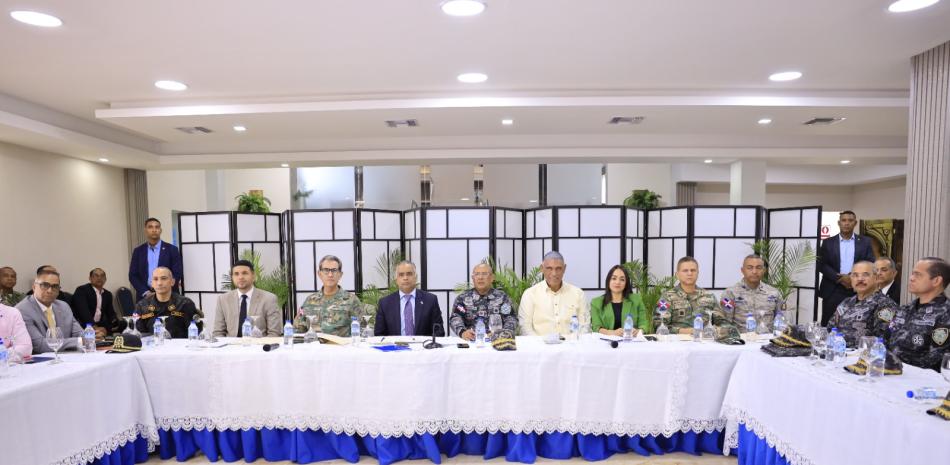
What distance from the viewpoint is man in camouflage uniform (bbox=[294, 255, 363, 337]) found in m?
4.20

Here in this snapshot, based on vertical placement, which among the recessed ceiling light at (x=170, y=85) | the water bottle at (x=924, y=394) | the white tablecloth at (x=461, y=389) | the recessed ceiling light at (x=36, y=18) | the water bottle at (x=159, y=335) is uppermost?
the recessed ceiling light at (x=36, y=18)

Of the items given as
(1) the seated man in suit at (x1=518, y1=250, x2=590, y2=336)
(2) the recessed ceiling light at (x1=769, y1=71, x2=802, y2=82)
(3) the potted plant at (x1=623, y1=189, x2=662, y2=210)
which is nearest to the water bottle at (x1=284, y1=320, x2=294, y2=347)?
(1) the seated man in suit at (x1=518, y1=250, x2=590, y2=336)

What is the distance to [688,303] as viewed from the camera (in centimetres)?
420

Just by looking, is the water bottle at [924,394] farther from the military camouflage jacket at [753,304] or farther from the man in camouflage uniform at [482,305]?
the man in camouflage uniform at [482,305]

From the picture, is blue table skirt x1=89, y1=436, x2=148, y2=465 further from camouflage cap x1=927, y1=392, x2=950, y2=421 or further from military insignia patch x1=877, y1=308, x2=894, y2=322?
military insignia patch x1=877, y1=308, x2=894, y2=322

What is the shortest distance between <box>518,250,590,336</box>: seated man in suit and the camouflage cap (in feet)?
7.80

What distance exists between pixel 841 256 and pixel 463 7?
17.9 ft

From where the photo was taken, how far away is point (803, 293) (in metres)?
6.07

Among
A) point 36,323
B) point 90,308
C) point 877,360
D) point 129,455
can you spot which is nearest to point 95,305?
point 90,308

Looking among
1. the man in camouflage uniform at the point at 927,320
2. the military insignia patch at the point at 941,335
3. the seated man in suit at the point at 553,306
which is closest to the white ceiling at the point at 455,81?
the man in camouflage uniform at the point at 927,320

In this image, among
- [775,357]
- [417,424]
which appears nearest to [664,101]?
[775,357]

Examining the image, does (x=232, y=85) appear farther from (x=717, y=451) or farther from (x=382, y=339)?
(x=717, y=451)

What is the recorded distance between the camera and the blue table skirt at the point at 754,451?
9.35 ft

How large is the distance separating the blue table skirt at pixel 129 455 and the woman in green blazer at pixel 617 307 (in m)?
3.26
